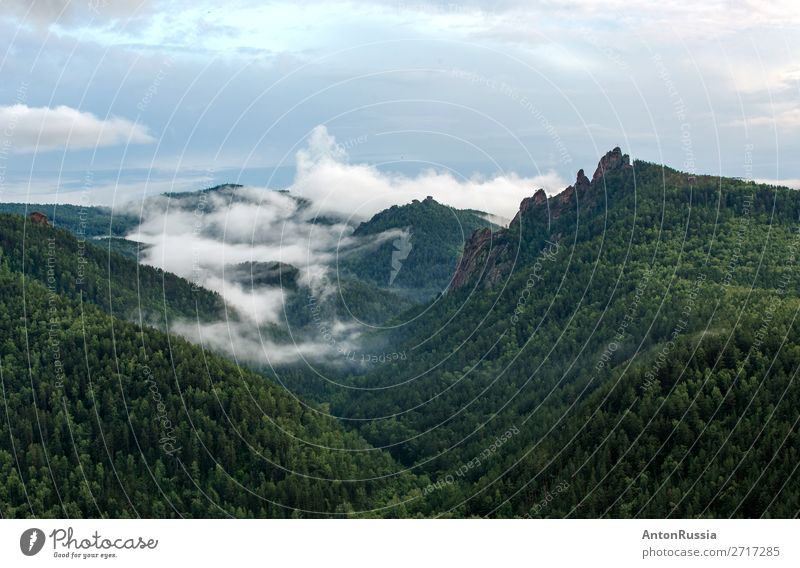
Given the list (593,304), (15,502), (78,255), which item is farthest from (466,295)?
(15,502)

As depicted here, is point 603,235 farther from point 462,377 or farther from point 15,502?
point 15,502

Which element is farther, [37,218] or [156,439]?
[37,218]
